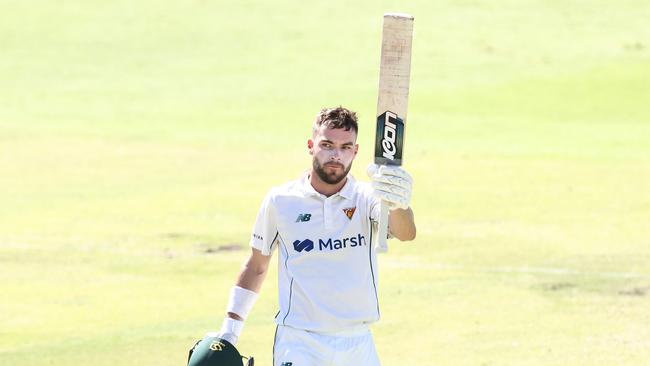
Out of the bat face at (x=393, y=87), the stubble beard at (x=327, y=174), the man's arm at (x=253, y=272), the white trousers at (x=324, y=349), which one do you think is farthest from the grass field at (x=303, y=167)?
the bat face at (x=393, y=87)

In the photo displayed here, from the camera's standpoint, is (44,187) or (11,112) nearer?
(44,187)

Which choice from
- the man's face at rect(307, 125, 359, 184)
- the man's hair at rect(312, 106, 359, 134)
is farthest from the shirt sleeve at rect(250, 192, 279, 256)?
the man's hair at rect(312, 106, 359, 134)

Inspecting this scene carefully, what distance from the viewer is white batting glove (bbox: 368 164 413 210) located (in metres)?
7.41

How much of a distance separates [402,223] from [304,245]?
0.58m

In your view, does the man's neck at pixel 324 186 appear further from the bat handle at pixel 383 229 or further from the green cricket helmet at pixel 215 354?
the green cricket helmet at pixel 215 354

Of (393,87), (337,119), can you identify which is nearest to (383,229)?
(337,119)

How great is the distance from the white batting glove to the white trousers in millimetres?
789

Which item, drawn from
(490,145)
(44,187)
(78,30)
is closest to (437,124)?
(490,145)

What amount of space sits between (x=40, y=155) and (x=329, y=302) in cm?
2093

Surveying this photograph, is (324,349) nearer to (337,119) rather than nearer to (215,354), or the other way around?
(215,354)

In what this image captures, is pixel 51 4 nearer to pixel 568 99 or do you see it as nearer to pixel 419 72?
pixel 419 72

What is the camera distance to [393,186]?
7453 mm

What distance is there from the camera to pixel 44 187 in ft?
79.4

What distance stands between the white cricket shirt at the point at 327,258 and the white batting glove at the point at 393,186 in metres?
0.31
